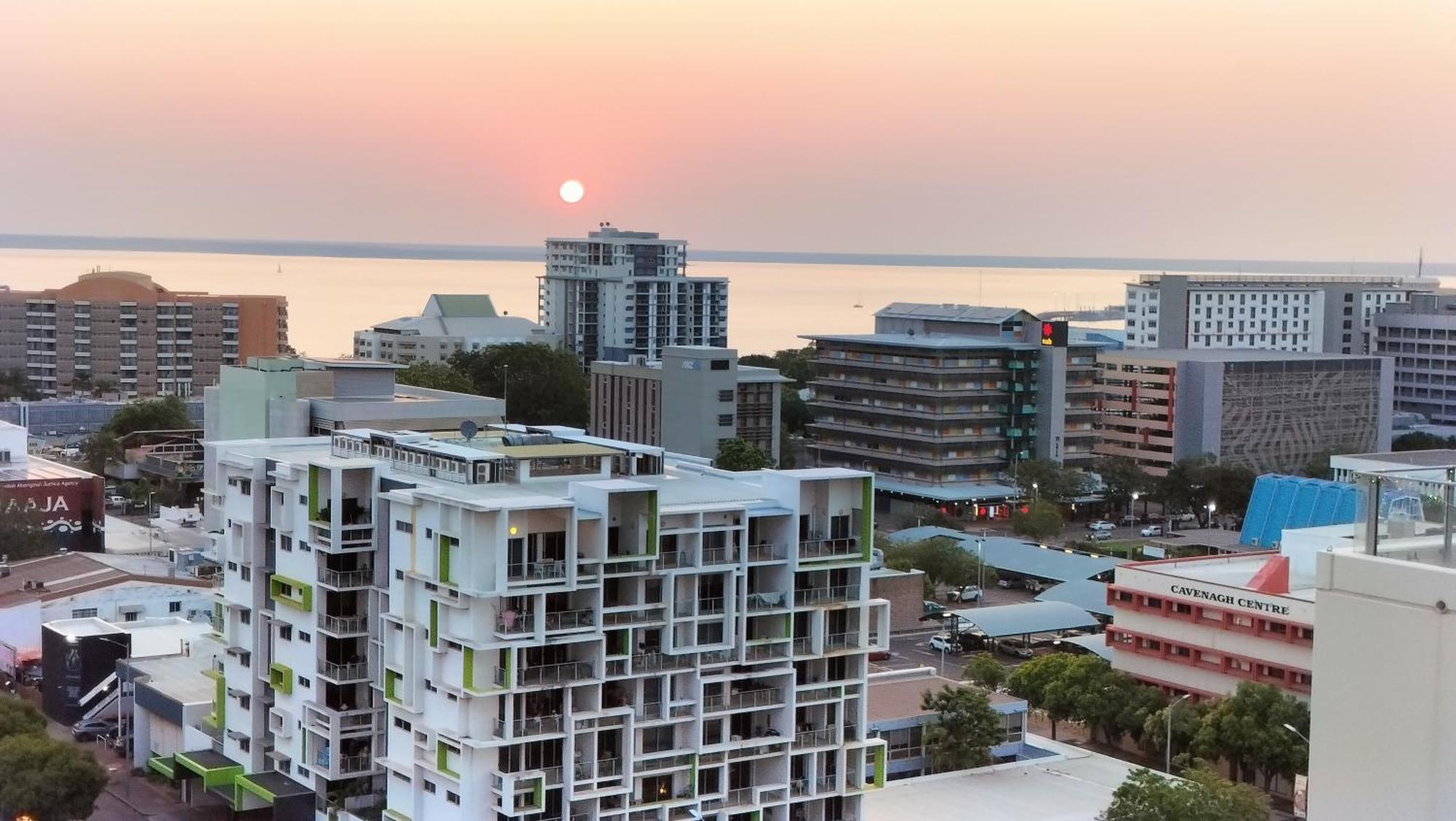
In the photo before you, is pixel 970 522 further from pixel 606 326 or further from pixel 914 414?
pixel 606 326

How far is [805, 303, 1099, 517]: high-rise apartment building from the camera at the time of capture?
3269 cm

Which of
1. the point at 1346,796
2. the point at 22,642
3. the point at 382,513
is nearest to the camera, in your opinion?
the point at 1346,796

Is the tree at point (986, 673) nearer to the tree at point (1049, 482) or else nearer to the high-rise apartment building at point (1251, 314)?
the tree at point (1049, 482)

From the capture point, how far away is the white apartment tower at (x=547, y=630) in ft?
37.1

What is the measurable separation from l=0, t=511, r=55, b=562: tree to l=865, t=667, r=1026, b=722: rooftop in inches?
451

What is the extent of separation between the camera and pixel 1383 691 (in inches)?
106

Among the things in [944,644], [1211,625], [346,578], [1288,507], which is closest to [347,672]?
[346,578]

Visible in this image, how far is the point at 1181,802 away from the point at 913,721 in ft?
11.3

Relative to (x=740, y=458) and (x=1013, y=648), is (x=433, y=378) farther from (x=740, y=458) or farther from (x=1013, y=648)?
(x=1013, y=648)

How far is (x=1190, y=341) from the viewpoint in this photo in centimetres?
4759

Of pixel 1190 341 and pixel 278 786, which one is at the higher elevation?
pixel 1190 341

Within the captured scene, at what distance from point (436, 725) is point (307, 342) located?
64.3 metres

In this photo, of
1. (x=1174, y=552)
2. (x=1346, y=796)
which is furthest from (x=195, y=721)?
(x=1174, y=552)

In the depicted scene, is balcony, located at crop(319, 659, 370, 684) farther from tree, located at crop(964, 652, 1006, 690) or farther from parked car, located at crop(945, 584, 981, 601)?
parked car, located at crop(945, 584, 981, 601)
